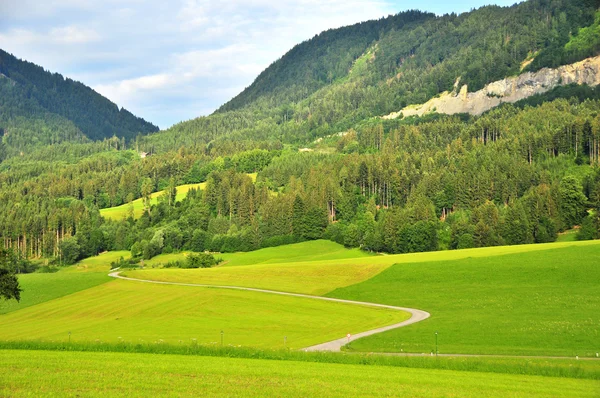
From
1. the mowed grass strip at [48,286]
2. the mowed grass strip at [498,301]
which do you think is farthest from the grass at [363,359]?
the mowed grass strip at [48,286]

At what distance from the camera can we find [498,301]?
72938 mm

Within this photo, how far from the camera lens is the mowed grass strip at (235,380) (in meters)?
26.3

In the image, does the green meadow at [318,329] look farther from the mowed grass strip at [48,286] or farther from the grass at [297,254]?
the grass at [297,254]

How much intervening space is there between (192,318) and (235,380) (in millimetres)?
44268

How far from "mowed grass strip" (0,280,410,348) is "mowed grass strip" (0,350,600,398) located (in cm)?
1663

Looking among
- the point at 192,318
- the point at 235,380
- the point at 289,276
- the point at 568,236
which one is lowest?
the point at 192,318

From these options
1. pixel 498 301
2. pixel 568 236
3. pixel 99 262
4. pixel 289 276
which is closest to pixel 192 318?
pixel 289 276

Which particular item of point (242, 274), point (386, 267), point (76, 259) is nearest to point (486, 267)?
point (386, 267)

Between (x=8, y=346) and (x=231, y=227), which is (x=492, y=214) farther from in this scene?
(x=8, y=346)

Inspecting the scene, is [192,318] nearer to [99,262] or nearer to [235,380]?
[235,380]

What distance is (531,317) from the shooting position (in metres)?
62.0

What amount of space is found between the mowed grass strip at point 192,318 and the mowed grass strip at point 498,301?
24.1ft

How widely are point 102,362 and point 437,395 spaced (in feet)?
60.0

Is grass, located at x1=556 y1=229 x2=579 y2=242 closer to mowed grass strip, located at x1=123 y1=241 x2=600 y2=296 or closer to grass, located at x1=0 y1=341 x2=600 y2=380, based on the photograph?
mowed grass strip, located at x1=123 y1=241 x2=600 y2=296
